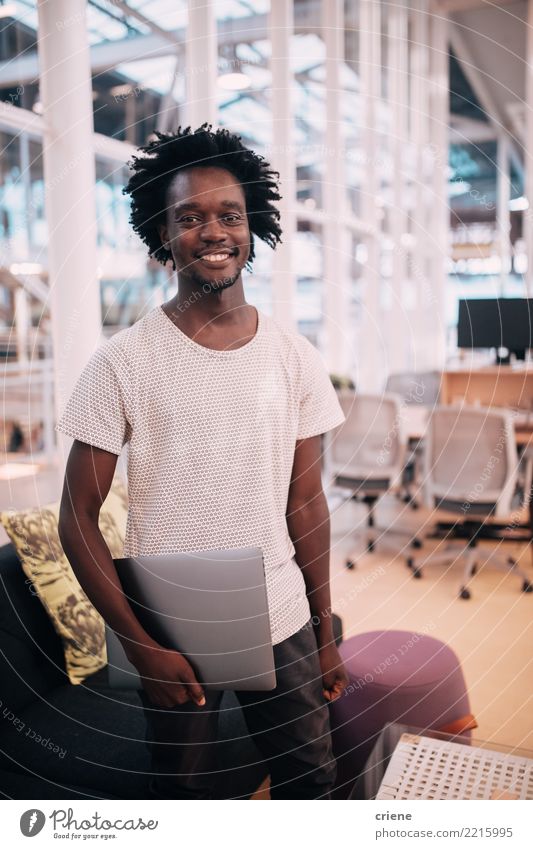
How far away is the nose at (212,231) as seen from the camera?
1238 millimetres

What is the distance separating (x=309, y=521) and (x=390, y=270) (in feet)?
19.7

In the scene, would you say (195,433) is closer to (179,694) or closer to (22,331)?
(179,694)

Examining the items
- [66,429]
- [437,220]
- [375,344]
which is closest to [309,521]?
[66,429]

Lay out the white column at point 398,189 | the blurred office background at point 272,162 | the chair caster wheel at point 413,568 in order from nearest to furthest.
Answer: the blurred office background at point 272,162 → the chair caster wheel at point 413,568 → the white column at point 398,189

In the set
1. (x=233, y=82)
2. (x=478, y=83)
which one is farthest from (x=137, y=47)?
(x=478, y=83)

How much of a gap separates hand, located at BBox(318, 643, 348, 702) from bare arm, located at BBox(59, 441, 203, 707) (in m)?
0.30

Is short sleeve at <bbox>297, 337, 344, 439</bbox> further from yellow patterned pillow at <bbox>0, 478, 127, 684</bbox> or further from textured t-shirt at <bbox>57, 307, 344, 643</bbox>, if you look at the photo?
yellow patterned pillow at <bbox>0, 478, 127, 684</bbox>

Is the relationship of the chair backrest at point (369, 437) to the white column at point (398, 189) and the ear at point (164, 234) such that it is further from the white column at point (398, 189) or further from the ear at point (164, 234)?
the ear at point (164, 234)

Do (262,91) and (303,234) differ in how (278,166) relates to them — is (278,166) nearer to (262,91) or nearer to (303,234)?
(262,91)

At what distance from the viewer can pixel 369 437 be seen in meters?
4.16

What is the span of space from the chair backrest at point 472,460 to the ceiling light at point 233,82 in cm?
178

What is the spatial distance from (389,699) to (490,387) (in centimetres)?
338

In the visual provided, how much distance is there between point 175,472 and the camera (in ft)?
4.07

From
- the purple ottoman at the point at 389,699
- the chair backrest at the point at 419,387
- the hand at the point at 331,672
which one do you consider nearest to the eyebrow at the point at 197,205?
the hand at the point at 331,672
